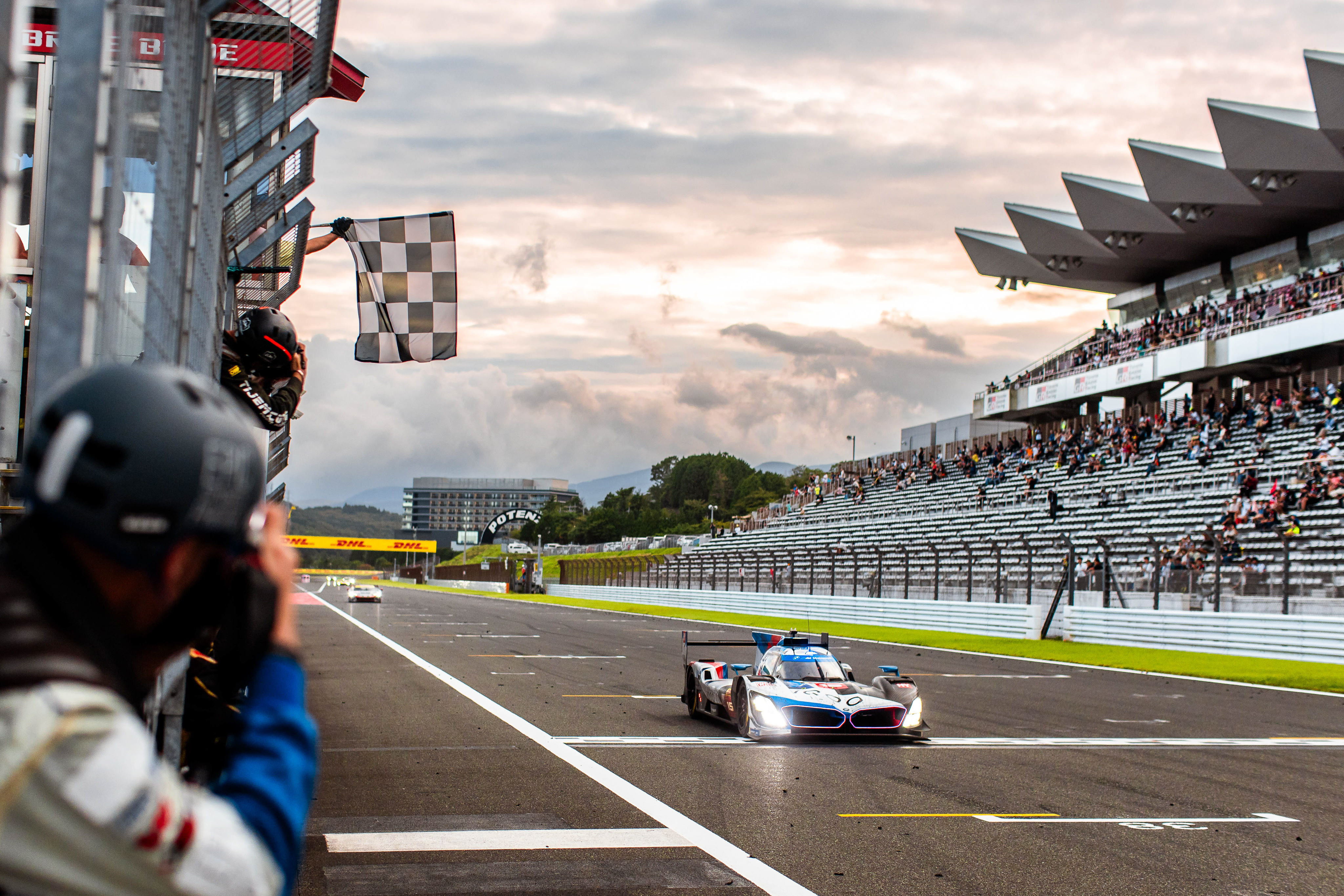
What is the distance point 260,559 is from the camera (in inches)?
62.6

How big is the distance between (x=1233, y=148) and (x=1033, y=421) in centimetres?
1965

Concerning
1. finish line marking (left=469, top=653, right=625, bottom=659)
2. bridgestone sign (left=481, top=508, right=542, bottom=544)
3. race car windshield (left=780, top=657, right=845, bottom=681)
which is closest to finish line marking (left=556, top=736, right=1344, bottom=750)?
race car windshield (left=780, top=657, right=845, bottom=681)

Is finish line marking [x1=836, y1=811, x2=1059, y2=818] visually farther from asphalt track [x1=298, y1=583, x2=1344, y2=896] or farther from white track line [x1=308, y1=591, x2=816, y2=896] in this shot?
white track line [x1=308, y1=591, x2=816, y2=896]

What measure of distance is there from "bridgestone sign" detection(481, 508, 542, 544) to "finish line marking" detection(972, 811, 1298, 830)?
489ft

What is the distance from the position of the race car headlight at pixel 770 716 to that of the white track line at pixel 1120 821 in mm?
3366

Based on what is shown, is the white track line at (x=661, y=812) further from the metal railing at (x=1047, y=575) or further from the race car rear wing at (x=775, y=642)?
the metal railing at (x=1047, y=575)

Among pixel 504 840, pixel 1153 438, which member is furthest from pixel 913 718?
pixel 1153 438

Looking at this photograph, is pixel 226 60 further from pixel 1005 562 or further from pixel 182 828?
pixel 1005 562

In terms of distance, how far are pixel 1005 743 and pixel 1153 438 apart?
96.7 ft

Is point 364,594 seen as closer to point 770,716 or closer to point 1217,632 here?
point 1217,632

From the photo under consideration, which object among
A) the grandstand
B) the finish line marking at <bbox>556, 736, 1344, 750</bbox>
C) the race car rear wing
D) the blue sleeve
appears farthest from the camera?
the grandstand

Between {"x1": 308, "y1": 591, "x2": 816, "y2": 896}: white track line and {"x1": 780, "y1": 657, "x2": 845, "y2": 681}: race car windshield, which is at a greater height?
{"x1": 780, "y1": 657, "x2": 845, "y2": 681}: race car windshield

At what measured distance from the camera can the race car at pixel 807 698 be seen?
10.6 meters

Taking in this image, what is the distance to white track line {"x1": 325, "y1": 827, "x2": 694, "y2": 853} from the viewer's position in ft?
20.6
